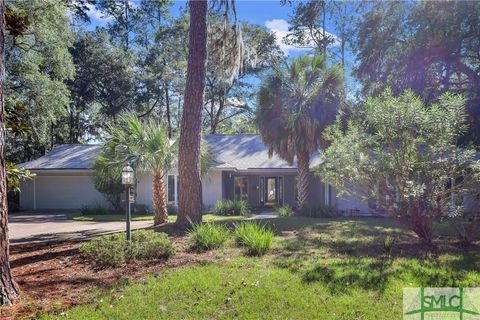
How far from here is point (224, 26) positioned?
37.3ft

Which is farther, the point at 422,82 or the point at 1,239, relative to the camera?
the point at 422,82

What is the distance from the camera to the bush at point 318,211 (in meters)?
15.7

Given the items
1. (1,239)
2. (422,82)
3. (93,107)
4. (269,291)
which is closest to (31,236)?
(1,239)

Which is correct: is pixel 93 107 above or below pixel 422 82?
above

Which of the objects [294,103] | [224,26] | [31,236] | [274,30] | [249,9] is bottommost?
[31,236]

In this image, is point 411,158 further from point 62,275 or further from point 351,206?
point 351,206

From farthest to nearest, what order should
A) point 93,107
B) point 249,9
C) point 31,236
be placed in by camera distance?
point 93,107, point 249,9, point 31,236

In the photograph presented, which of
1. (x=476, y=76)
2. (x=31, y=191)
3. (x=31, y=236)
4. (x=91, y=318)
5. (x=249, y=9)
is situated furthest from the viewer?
(x=31, y=191)

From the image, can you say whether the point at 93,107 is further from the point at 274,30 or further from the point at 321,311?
the point at 321,311

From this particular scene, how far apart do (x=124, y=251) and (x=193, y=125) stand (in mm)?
4389

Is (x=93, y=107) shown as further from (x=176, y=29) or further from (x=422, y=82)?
(x=422, y=82)

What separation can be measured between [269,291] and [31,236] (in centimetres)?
973

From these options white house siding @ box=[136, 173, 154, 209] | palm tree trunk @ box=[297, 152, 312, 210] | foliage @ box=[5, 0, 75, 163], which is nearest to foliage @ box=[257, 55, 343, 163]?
palm tree trunk @ box=[297, 152, 312, 210]

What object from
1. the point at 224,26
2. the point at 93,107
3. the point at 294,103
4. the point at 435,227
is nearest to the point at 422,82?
the point at 294,103
